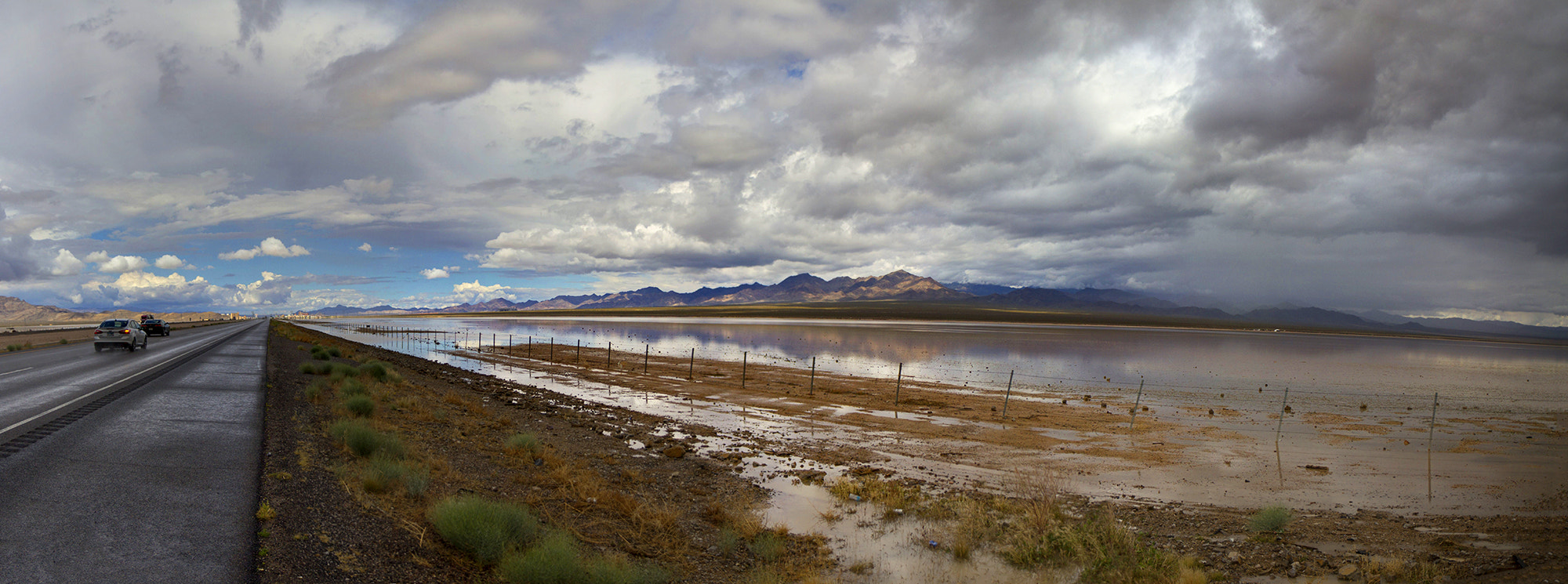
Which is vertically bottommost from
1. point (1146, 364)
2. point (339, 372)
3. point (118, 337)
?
point (1146, 364)

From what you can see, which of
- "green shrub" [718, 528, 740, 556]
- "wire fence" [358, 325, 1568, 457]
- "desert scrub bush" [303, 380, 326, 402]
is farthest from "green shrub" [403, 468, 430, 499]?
"wire fence" [358, 325, 1568, 457]

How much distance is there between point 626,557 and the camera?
29.4 ft

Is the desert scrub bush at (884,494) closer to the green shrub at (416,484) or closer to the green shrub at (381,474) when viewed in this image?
the green shrub at (416,484)

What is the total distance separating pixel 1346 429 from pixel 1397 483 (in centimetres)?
970

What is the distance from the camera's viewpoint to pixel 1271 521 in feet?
36.5

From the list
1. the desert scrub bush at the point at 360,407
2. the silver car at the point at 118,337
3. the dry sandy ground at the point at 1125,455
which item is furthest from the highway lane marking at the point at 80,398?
the dry sandy ground at the point at 1125,455

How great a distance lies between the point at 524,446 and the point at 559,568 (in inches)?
336

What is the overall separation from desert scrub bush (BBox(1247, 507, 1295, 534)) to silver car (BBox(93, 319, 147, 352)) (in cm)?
4889

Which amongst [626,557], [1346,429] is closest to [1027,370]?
[1346,429]

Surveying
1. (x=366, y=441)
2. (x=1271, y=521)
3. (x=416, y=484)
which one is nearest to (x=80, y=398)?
(x=366, y=441)

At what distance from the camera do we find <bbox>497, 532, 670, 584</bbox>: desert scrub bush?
701 centimetres

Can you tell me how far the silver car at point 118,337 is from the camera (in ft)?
110

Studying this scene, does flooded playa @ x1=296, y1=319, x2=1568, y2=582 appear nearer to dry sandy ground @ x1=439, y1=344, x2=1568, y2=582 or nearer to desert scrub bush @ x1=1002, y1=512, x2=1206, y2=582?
dry sandy ground @ x1=439, y1=344, x2=1568, y2=582

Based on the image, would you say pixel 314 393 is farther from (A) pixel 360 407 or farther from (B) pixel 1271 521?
(B) pixel 1271 521
